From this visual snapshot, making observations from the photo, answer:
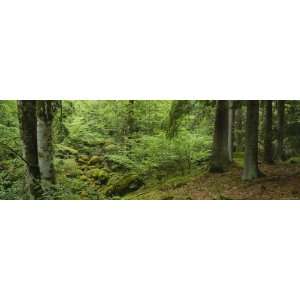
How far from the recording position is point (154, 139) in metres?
5.60

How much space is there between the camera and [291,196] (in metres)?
5.46

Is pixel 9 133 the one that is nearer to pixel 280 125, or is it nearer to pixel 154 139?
pixel 154 139

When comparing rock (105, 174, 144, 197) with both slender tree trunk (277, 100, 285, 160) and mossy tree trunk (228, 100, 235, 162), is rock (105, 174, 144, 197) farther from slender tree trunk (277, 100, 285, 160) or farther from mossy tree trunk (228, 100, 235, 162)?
slender tree trunk (277, 100, 285, 160)

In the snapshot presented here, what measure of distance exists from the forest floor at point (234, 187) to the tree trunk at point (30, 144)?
1377 millimetres

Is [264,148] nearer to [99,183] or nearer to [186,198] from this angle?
[186,198]

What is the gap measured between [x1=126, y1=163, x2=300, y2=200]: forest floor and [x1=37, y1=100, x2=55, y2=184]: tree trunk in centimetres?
123

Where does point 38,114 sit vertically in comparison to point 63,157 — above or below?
above

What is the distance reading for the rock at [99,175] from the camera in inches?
217

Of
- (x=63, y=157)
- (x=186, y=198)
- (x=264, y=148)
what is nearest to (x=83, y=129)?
(x=63, y=157)

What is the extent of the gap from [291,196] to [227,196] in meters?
0.89

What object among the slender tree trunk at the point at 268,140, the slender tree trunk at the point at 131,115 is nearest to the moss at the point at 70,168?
the slender tree trunk at the point at 131,115
